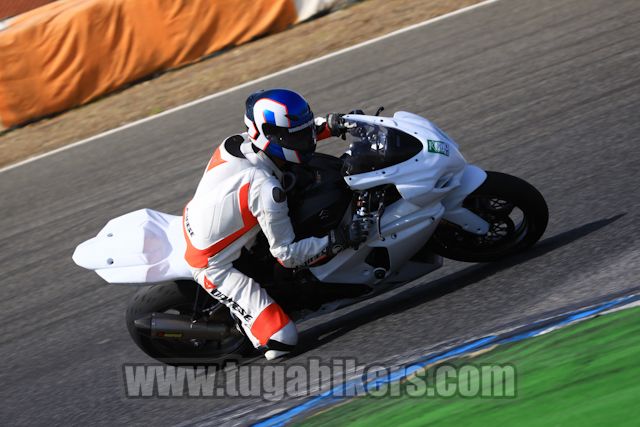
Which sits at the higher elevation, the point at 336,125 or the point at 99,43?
the point at 336,125

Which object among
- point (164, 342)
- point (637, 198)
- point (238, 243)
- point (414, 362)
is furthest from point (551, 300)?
point (164, 342)

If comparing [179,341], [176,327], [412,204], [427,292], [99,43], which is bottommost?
[99,43]

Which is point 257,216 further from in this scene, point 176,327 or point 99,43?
point 99,43

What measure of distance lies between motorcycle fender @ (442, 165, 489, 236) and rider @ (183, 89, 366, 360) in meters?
0.57

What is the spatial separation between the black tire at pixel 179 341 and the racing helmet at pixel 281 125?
103 centimetres

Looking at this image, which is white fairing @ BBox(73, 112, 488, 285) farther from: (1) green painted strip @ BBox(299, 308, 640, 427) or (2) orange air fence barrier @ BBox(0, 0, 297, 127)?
(2) orange air fence barrier @ BBox(0, 0, 297, 127)

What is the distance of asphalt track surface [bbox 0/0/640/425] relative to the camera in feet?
17.7

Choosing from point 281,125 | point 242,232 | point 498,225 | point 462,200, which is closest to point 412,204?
point 462,200

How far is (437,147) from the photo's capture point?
5250 millimetres

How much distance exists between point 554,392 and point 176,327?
8.18ft

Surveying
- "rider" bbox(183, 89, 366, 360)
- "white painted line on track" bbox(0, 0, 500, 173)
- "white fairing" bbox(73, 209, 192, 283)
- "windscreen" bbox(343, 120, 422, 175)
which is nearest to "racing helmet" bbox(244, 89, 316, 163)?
"rider" bbox(183, 89, 366, 360)

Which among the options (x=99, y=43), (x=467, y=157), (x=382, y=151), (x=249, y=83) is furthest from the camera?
(x=99, y=43)

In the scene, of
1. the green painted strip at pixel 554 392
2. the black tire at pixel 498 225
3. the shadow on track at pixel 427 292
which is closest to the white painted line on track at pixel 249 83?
the shadow on track at pixel 427 292

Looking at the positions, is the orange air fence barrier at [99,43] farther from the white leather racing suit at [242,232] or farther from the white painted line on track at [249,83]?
the white leather racing suit at [242,232]
